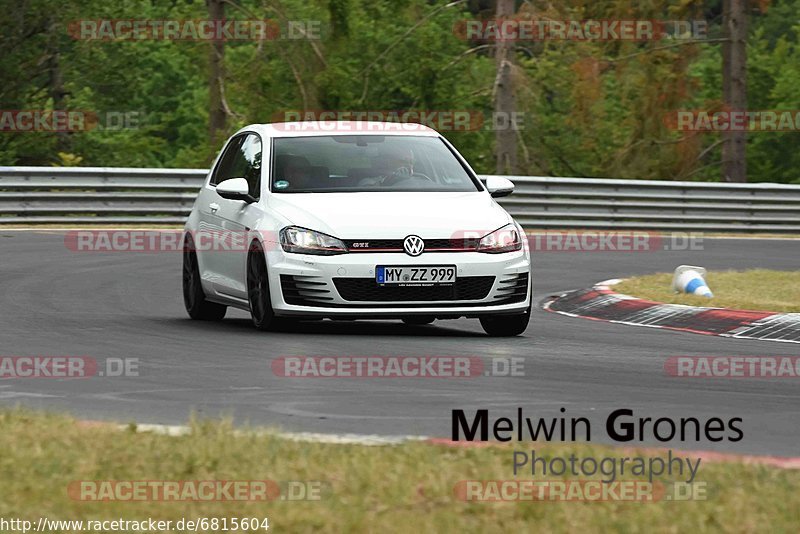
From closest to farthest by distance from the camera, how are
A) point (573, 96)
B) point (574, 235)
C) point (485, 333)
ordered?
point (485, 333) < point (574, 235) < point (573, 96)

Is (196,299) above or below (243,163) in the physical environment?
below

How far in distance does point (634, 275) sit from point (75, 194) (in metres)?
9.93

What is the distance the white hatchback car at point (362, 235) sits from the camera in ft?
38.9

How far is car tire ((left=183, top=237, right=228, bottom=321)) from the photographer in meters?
13.9

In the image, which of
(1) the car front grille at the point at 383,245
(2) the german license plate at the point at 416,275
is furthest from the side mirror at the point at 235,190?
(2) the german license plate at the point at 416,275

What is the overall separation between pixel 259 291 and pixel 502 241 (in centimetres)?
182

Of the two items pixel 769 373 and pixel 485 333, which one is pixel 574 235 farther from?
pixel 769 373

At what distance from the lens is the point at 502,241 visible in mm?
12242

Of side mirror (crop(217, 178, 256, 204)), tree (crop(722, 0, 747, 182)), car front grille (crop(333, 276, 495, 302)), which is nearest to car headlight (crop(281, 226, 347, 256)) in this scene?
car front grille (crop(333, 276, 495, 302))

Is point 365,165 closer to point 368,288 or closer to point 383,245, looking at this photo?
point 383,245

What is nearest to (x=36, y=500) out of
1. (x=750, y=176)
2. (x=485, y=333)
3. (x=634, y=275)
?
(x=485, y=333)

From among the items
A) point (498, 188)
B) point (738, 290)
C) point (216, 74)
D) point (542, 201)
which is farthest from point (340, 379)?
point (216, 74)

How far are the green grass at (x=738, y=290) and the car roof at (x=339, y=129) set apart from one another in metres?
2.89

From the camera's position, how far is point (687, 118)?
45188 mm
